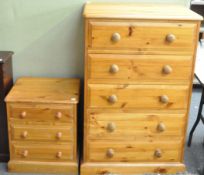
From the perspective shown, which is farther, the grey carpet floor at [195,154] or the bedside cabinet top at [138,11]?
the grey carpet floor at [195,154]

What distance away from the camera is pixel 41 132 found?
2281 millimetres

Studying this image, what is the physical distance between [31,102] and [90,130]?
16.4 inches

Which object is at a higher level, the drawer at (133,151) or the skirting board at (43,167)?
the drawer at (133,151)

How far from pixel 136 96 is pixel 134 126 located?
21 cm

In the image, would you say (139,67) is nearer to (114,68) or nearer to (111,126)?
(114,68)

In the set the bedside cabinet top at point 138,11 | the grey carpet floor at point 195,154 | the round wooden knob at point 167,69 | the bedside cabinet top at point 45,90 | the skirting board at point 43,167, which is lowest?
the grey carpet floor at point 195,154

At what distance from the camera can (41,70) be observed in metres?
2.54

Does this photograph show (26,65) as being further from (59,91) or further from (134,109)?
(134,109)

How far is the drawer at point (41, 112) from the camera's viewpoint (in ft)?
7.28

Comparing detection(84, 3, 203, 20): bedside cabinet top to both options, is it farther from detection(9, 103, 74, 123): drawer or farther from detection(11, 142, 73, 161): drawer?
detection(11, 142, 73, 161): drawer

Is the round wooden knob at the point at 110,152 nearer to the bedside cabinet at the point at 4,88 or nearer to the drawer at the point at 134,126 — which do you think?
the drawer at the point at 134,126

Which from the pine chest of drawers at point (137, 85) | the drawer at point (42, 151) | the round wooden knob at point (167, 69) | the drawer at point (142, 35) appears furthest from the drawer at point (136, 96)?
the drawer at point (42, 151)

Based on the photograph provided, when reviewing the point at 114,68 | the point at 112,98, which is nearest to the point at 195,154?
the point at 112,98

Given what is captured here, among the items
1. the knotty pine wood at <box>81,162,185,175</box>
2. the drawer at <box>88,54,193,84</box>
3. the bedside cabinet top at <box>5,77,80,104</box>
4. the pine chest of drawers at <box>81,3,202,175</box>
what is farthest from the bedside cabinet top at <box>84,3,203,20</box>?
the knotty pine wood at <box>81,162,185,175</box>
